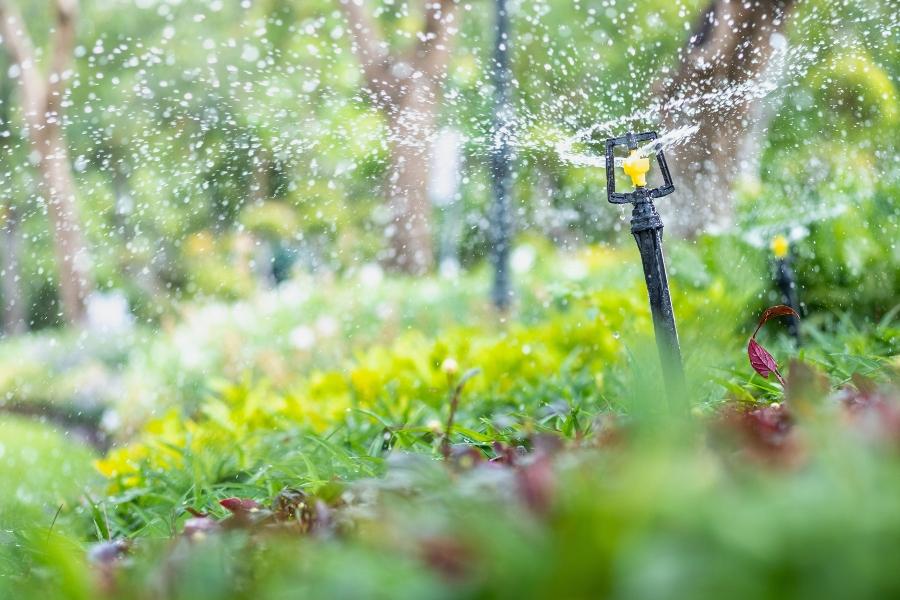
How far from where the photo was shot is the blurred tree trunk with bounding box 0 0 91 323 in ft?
31.2

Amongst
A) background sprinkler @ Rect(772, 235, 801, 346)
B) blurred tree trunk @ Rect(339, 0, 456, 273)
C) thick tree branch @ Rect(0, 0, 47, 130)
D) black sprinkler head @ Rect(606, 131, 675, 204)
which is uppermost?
thick tree branch @ Rect(0, 0, 47, 130)

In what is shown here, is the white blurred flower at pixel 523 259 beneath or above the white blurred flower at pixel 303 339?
above

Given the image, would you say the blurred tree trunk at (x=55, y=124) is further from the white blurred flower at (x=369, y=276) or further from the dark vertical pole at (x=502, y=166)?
the dark vertical pole at (x=502, y=166)

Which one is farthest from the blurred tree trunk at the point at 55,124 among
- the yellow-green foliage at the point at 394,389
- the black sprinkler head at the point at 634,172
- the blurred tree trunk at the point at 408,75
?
the black sprinkler head at the point at 634,172

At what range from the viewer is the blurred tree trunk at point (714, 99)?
575 cm

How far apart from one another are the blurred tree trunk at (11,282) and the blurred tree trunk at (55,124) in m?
3.90

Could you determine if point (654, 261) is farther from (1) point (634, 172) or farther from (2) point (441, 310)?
(2) point (441, 310)

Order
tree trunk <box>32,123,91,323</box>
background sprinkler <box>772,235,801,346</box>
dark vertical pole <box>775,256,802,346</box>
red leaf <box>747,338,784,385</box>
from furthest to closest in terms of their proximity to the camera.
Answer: tree trunk <box>32,123,91,323</box> → dark vertical pole <box>775,256,802,346</box> → background sprinkler <box>772,235,801,346</box> → red leaf <box>747,338,784,385</box>

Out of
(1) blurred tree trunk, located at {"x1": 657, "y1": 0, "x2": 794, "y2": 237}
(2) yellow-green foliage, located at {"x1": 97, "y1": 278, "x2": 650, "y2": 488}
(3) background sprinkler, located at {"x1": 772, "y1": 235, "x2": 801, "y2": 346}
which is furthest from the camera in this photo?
(1) blurred tree trunk, located at {"x1": 657, "y1": 0, "x2": 794, "y2": 237}

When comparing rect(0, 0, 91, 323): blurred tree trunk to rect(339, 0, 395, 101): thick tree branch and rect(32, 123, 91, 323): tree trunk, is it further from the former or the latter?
rect(339, 0, 395, 101): thick tree branch

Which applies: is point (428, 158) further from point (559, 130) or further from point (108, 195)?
point (108, 195)

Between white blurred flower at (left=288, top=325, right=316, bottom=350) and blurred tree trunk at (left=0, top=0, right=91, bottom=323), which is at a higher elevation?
blurred tree trunk at (left=0, top=0, right=91, bottom=323)

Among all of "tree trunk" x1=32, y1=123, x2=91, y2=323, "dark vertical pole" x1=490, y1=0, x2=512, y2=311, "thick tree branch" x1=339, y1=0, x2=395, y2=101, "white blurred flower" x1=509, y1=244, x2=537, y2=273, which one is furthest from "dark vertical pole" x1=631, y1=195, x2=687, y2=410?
"tree trunk" x1=32, y1=123, x2=91, y2=323

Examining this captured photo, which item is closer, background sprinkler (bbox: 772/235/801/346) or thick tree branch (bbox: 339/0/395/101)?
background sprinkler (bbox: 772/235/801/346)
